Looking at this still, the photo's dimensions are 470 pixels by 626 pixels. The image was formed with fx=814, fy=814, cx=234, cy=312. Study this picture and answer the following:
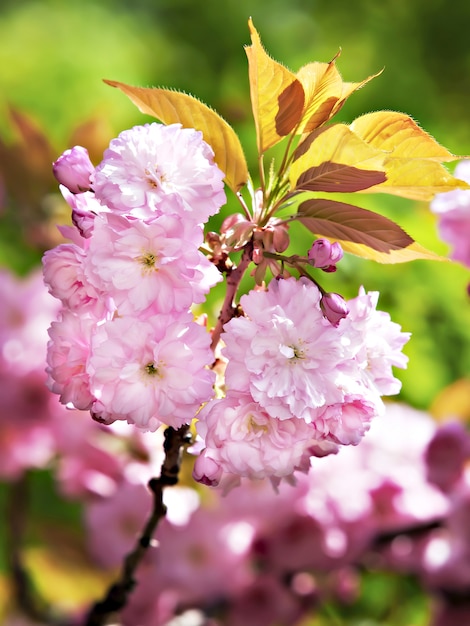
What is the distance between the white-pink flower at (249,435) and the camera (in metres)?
0.42

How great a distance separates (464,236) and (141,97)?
0.32 m

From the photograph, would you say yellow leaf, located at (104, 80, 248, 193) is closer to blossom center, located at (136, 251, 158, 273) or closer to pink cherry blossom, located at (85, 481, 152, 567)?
blossom center, located at (136, 251, 158, 273)

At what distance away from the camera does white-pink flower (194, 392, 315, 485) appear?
0.42 metres

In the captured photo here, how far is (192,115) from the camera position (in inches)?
18.3

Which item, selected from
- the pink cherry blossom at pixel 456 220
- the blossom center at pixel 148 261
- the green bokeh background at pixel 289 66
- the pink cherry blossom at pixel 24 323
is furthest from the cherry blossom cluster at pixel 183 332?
the pink cherry blossom at pixel 24 323

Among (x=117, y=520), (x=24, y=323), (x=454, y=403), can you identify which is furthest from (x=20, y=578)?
(x=454, y=403)

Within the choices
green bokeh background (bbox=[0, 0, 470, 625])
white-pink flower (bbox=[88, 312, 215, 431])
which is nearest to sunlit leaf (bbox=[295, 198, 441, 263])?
white-pink flower (bbox=[88, 312, 215, 431])

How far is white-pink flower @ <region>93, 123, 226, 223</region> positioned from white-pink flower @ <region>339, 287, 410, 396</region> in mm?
99

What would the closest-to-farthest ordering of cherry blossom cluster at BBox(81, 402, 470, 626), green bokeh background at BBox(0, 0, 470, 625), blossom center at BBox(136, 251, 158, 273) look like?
blossom center at BBox(136, 251, 158, 273), cherry blossom cluster at BBox(81, 402, 470, 626), green bokeh background at BBox(0, 0, 470, 625)

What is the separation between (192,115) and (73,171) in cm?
8

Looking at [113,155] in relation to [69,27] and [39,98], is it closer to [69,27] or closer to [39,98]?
[39,98]

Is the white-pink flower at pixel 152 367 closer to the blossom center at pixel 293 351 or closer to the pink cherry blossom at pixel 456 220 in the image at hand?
the blossom center at pixel 293 351

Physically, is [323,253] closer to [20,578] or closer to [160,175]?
[160,175]

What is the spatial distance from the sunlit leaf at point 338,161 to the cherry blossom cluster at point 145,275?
0.06 m
